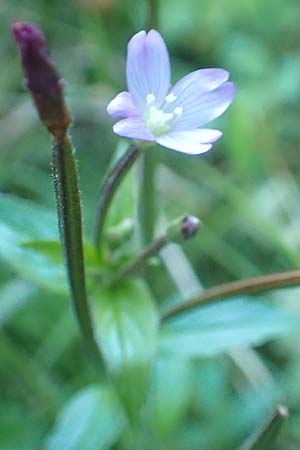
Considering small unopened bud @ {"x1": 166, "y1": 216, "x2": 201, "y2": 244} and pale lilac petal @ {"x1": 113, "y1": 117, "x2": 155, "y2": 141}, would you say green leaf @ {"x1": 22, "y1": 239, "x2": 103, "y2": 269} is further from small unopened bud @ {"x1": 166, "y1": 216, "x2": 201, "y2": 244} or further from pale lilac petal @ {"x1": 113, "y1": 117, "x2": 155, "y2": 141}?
pale lilac petal @ {"x1": 113, "y1": 117, "x2": 155, "y2": 141}

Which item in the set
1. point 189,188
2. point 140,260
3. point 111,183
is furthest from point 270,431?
point 189,188

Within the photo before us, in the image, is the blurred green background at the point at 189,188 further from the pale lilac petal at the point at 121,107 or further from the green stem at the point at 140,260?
the pale lilac petal at the point at 121,107

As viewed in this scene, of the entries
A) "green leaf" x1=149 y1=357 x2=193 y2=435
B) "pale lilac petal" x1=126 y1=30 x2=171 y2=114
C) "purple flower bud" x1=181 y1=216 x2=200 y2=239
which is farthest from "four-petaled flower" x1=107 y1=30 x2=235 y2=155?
"green leaf" x1=149 y1=357 x2=193 y2=435

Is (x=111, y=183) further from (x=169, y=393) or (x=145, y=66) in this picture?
(x=169, y=393)

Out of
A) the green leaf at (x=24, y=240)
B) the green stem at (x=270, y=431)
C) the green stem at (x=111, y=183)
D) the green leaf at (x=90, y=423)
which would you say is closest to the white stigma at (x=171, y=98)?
the green stem at (x=111, y=183)

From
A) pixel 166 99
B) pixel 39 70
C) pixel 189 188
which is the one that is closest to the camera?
pixel 39 70

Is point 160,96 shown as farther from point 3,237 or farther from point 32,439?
point 32,439
